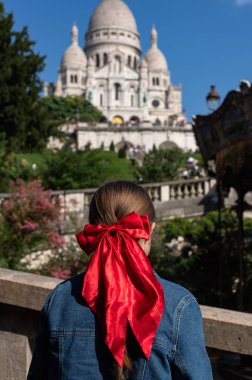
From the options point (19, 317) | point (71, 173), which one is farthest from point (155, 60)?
point (19, 317)

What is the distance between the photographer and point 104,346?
1473mm

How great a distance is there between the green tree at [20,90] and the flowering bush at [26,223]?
13.7 meters

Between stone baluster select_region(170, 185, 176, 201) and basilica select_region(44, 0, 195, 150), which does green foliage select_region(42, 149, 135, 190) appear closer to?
stone baluster select_region(170, 185, 176, 201)

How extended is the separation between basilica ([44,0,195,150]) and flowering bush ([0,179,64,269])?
68.9 m

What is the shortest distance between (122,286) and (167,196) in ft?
35.5

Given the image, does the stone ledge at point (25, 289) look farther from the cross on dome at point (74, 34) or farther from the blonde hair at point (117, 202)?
the cross on dome at point (74, 34)

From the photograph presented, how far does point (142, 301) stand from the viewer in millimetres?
1458

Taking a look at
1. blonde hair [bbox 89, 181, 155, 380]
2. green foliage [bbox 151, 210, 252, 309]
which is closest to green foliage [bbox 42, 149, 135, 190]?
green foliage [bbox 151, 210, 252, 309]

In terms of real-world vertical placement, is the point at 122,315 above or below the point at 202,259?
above

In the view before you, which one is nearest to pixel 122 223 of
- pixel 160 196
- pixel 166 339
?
pixel 166 339

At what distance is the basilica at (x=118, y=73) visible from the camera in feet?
268

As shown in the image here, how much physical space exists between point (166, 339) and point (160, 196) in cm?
1074

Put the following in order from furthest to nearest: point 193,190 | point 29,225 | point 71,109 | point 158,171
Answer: point 71,109 → point 158,171 → point 193,190 → point 29,225

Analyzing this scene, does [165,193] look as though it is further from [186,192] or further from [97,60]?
[97,60]
